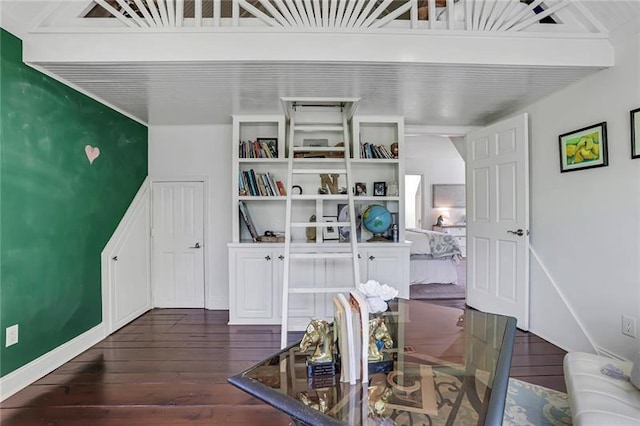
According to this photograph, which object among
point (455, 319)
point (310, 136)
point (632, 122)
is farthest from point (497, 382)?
point (310, 136)

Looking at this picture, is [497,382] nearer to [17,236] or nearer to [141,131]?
[17,236]

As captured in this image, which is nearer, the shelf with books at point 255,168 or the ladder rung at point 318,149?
the ladder rung at point 318,149

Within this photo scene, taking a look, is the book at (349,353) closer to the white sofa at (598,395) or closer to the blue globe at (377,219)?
the white sofa at (598,395)

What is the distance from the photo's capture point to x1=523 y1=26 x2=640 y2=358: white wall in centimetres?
227

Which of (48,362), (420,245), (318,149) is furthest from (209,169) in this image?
(420,245)

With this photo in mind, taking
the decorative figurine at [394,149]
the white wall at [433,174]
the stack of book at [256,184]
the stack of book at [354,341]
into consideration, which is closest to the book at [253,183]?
the stack of book at [256,184]

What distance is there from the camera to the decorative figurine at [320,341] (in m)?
1.28

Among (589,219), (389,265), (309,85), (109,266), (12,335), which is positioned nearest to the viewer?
(12,335)

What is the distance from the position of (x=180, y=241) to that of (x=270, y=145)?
161 cm

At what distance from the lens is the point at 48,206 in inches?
98.2

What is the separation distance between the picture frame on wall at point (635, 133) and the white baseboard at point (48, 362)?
169 inches

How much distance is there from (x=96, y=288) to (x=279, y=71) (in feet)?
8.14

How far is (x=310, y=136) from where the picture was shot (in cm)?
384

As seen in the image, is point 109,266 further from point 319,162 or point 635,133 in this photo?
point 635,133
